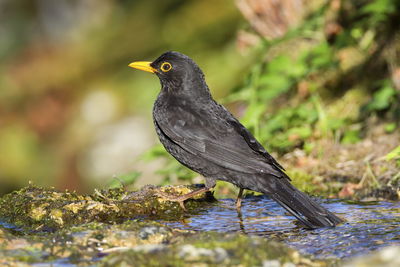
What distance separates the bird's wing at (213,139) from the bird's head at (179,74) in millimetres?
314

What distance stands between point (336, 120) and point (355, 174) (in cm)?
130

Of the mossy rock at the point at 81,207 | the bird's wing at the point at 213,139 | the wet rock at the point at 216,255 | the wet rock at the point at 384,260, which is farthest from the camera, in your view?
the bird's wing at the point at 213,139

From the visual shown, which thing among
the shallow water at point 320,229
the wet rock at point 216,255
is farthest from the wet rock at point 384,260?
the shallow water at point 320,229

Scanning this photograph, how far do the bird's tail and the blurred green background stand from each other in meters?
1.57

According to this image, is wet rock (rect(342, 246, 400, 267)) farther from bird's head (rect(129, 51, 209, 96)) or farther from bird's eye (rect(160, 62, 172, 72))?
bird's eye (rect(160, 62, 172, 72))

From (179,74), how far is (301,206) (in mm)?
1992

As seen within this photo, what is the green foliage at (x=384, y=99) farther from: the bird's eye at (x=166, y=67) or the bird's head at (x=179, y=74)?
the bird's eye at (x=166, y=67)

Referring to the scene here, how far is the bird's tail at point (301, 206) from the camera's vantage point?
4551mm

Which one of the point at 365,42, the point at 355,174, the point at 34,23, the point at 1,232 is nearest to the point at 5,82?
the point at 34,23

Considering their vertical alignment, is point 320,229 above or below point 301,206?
below

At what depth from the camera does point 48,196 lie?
15.8ft

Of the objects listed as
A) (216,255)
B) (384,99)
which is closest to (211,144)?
(216,255)

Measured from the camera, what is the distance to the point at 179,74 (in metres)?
6.06

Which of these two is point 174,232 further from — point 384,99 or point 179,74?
point 384,99
